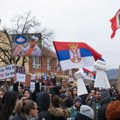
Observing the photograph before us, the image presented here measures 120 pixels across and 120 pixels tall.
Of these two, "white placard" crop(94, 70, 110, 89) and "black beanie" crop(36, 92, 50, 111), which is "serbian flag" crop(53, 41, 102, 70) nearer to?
"white placard" crop(94, 70, 110, 89)

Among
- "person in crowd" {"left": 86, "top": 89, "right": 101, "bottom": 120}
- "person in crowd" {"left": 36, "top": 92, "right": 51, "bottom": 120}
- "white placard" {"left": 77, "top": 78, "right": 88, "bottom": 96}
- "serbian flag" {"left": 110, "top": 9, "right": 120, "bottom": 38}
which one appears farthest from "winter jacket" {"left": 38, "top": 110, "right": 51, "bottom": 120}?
"serbian flag" {"left": 110, "top": 9, "right": 120, "bottom": 38}

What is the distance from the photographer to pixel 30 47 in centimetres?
2119

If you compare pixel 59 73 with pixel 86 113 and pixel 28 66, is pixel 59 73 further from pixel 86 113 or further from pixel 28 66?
pixel 86 113

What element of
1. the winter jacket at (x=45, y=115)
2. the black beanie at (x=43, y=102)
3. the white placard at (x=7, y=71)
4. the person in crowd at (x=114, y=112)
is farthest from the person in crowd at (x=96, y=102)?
the person in crowd at (x=114, y=112)

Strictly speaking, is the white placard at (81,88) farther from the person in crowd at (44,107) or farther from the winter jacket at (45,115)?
the winter jacket at (45,115)

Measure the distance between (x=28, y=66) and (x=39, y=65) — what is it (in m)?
3.49

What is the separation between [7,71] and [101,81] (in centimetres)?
478

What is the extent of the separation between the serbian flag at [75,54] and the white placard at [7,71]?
1.81m

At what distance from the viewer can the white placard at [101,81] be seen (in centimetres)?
987

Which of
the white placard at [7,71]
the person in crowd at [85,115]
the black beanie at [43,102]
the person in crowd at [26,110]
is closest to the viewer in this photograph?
the person in crowd at [26,110]

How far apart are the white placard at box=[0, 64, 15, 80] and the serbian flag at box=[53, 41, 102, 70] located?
1.81 meters

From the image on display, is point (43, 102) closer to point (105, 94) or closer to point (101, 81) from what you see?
point (105, 94)

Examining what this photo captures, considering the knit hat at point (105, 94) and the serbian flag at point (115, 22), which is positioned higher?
the serbian flag at point (115, 22)

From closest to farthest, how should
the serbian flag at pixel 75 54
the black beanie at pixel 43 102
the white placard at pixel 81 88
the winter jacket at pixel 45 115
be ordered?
the winter jacket at pixel 45 115, the black beanie at pixel 43 102, the white placard at pixel 81 88, the serbian flag at pixel 75 54
